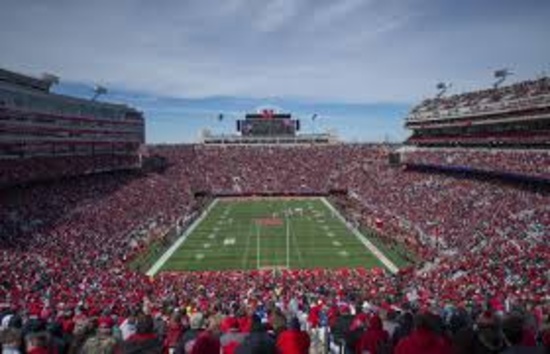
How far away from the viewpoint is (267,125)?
86.9m

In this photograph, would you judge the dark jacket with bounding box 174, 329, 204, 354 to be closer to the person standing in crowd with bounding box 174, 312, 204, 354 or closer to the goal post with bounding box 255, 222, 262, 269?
the person standing in crowd with bounding box 174, 312, 204, 354

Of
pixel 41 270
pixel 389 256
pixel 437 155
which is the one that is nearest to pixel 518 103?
pixel 437 155

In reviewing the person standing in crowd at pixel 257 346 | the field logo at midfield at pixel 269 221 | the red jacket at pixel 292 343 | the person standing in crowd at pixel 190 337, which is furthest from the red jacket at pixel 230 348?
the field logo at midfield at pixel 269 221

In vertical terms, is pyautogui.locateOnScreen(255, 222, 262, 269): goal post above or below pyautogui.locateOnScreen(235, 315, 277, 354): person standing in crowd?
below

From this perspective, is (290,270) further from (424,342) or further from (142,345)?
(424,342)

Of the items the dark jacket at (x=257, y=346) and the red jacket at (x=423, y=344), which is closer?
the red jacket at (x=423, y=344)

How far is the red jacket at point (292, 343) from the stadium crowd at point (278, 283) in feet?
0.04

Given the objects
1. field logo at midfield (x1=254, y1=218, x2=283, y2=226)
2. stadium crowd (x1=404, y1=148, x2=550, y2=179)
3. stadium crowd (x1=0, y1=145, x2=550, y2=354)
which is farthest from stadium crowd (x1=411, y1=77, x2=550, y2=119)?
field logo at midfield (x1=254, y1=218, x2=283, y2=226)

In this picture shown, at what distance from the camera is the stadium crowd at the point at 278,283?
251 inches

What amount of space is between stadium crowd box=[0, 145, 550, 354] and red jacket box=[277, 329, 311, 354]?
0.04 ft

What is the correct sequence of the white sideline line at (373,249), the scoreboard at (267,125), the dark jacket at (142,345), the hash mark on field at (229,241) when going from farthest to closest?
1. the scoreboard at (267,125)
2. the hash mark on field at (229,241)
3. the white sideline line at (373,249)
4. the dark jacket at (142,345)

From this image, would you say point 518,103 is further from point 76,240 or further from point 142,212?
point 76,240

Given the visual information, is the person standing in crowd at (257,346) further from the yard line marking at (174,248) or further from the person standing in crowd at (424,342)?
the yard line marking at (174,248)

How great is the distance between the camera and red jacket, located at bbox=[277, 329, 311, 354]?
21.0 feet
